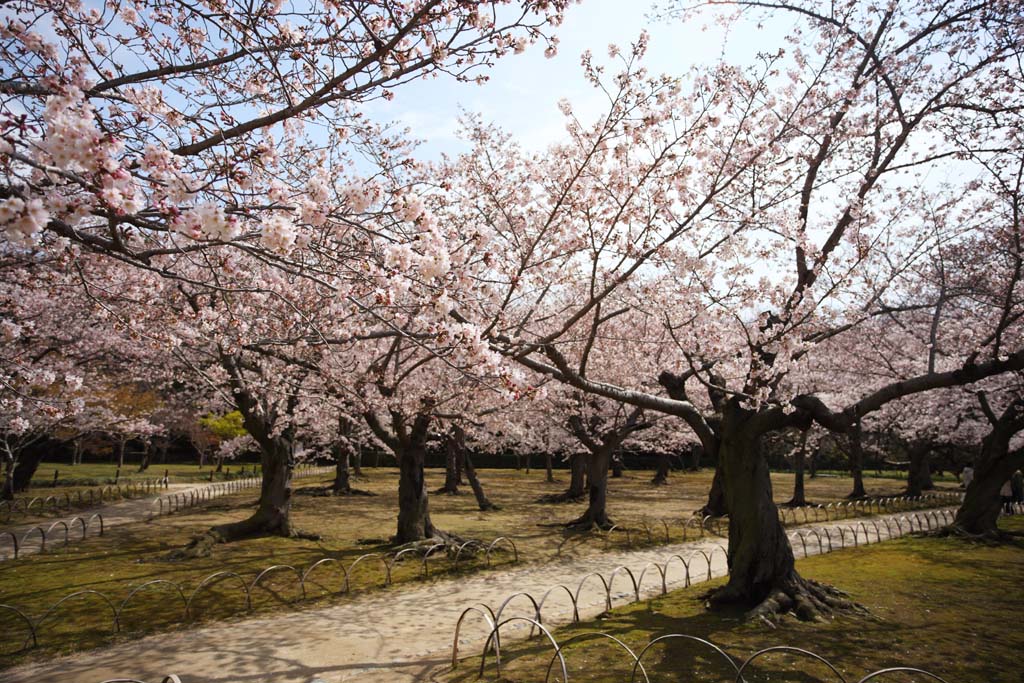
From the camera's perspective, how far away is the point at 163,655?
263 inches

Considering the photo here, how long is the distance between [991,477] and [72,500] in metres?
27.8

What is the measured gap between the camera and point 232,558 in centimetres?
1161

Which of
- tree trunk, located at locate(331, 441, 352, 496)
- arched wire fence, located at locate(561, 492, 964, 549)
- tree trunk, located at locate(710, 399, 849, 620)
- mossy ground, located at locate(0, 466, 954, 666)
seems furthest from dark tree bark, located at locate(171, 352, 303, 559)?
tree trunk, located at locate(331, 441, 352, 496)

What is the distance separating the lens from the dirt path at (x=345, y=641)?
616 cm

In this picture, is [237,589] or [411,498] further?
[411,498]

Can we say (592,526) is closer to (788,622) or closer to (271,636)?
(788,622)

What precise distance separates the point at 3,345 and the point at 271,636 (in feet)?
30.2

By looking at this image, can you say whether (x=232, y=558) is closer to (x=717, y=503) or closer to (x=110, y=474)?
(x=717, y=503)

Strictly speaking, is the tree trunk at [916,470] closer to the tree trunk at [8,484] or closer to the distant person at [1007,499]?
the distant person at [1007,499]

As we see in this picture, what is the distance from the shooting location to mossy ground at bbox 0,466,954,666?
8047mm

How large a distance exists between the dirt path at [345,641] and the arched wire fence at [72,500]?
12882mm

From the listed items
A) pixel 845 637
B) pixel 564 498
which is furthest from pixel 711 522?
pixel 845 637

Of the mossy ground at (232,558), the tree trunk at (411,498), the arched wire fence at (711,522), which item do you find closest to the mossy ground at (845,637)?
the mossy ground at (232,558)

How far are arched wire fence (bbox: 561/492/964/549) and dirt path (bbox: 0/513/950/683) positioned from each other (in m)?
4.10
